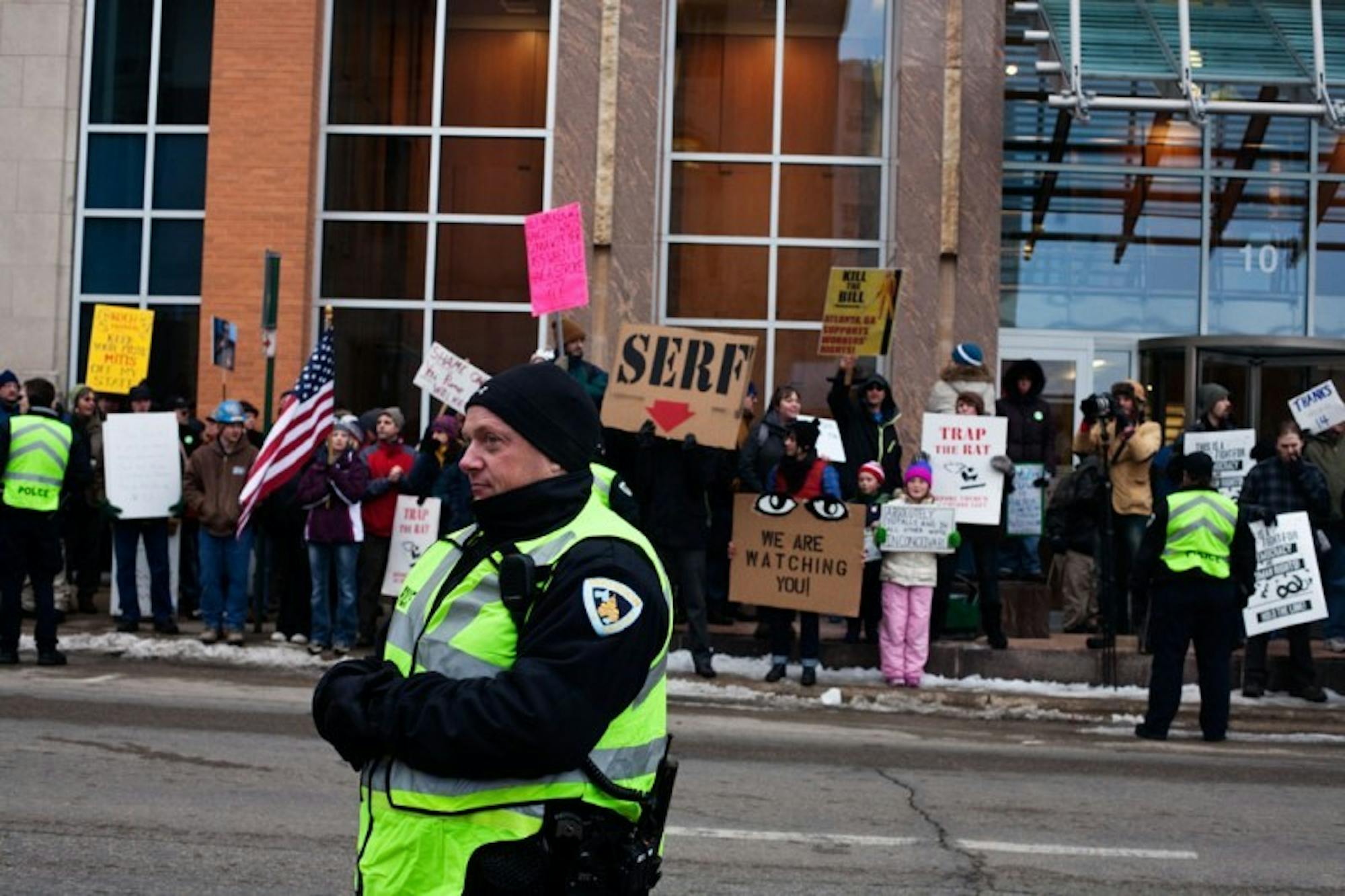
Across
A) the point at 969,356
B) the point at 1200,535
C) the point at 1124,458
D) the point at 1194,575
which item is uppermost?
the point at 969,356

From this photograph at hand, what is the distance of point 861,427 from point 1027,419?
1423 mm

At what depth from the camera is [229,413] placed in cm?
1530

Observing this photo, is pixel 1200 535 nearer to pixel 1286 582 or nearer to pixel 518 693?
pixel 1286 582

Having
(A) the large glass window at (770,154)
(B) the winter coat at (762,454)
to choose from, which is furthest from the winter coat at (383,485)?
(A) the large glass window at (770,154)

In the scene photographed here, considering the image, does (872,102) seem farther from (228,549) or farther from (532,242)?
(228,549)

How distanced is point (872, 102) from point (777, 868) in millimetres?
13601

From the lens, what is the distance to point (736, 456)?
48.9ft

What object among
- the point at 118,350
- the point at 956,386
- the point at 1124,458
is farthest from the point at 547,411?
the point at 118,350

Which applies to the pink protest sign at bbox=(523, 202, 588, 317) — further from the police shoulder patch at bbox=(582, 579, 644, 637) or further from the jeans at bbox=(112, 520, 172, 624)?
the police shoulder patch at bbox=(582, 579, 644, 637)

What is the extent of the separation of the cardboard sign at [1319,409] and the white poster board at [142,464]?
903 centimetres

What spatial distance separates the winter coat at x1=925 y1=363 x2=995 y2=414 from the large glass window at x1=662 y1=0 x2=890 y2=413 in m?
4.09

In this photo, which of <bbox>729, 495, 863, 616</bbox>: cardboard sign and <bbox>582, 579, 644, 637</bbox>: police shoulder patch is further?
<bbox>729, 495, 863, 616</bbox>: cardboard sign

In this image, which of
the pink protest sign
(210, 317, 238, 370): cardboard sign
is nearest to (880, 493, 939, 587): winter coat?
the pink protest sign

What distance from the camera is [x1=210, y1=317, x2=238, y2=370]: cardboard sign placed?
17.0 meters
